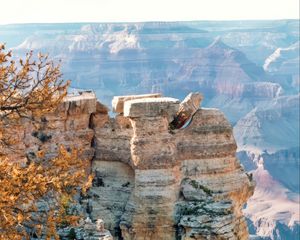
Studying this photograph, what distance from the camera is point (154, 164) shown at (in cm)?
2962

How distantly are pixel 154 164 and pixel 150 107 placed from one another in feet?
7.67

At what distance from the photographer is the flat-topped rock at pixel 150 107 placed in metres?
29.5

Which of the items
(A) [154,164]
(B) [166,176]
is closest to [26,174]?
(A) [154,164]

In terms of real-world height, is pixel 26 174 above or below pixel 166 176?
below

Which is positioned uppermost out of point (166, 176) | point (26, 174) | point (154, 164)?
point (154, 164)

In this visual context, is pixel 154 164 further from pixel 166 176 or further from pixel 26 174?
pixel 26 174

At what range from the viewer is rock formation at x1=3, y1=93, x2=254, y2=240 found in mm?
29250

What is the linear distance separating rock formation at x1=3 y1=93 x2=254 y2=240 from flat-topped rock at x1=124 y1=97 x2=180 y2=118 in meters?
0.04

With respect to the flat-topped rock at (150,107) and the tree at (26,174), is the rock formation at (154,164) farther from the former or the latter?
the tree at (26,174)

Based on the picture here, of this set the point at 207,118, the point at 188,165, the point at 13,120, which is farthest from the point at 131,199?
the point at 13,120

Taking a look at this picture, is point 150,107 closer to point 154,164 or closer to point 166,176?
point 154,164

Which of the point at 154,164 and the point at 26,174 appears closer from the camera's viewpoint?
the point at 26,174

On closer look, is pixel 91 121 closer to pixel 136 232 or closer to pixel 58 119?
pixel 58 119

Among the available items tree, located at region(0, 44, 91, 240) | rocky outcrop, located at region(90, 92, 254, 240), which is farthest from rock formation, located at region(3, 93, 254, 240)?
tree, located at region(0, 44, 91, 240)
